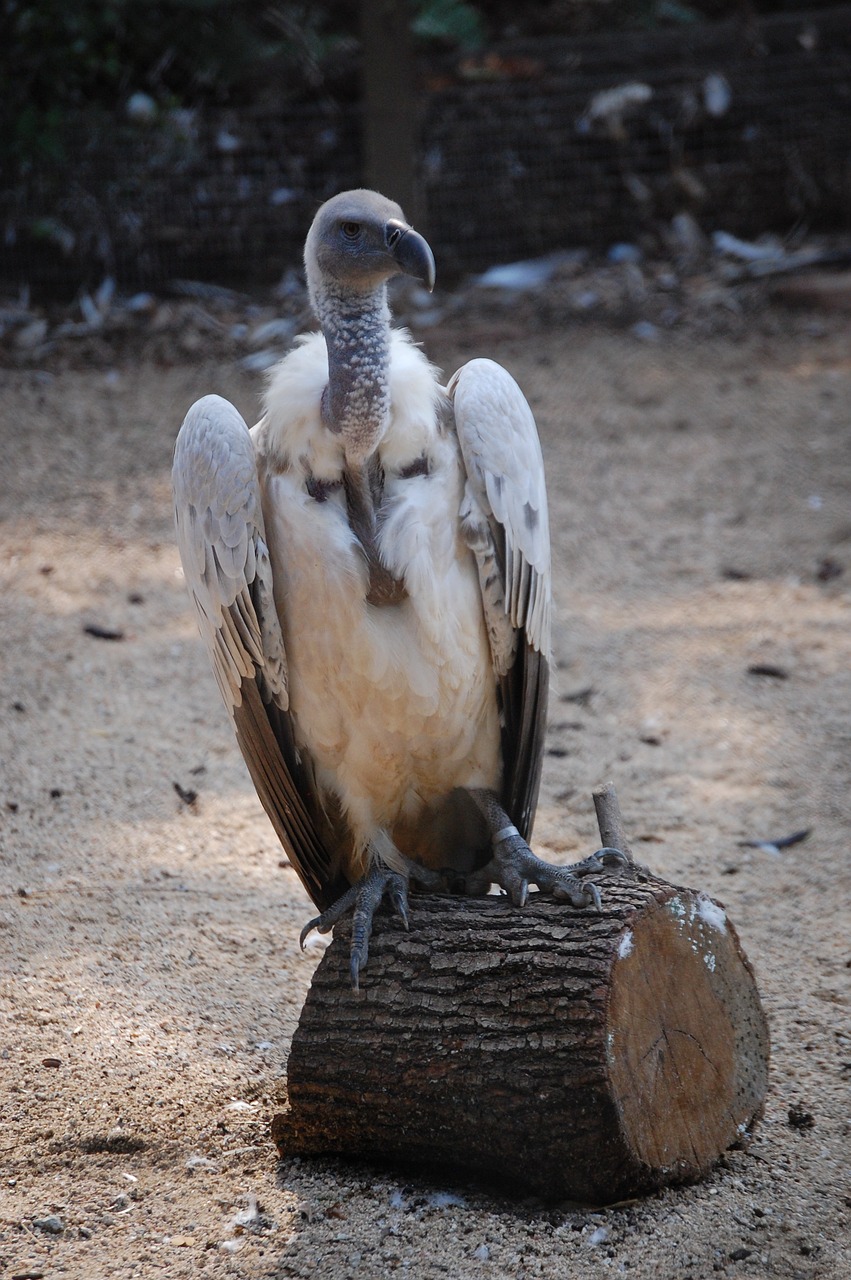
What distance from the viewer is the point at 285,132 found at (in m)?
8.13

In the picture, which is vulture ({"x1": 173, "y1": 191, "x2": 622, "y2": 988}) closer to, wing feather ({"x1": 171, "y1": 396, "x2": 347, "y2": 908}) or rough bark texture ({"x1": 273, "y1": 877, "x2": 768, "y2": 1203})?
wing feather ({"x1": 171, "y1": 396, "x2": 347, "y2": 908})

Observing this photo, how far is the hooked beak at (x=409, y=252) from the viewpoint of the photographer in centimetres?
283

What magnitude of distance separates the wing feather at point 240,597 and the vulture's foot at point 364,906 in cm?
25

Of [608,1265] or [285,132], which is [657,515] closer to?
[285,132]

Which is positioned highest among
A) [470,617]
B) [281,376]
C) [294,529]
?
[281,376]

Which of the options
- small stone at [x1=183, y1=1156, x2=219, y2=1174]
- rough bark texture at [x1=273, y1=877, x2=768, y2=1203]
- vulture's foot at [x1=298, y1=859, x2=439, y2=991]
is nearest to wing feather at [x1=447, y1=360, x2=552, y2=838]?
vulture's foot at [x1=298, y1=859, x2=439, y2=991]

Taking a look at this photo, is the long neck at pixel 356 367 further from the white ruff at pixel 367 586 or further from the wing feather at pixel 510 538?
the wing feather at pixel 510 538

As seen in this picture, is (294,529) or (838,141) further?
(838,141)

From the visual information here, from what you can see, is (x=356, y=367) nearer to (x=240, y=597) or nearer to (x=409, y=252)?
(x=409, y=252)

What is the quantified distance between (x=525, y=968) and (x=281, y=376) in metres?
1.51

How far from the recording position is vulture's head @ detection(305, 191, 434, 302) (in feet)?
9.36

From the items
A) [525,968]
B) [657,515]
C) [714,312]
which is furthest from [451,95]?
[525,968]

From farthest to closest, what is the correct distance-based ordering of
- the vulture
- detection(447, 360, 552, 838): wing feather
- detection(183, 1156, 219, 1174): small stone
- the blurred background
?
the blurred background
detection(447, 360, 552, 838): wing feather
the vulture
detection(183, 1156, 219, 1174): small stone

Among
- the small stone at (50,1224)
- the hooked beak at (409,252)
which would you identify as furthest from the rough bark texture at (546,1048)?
the hooked beak at (409,252)
